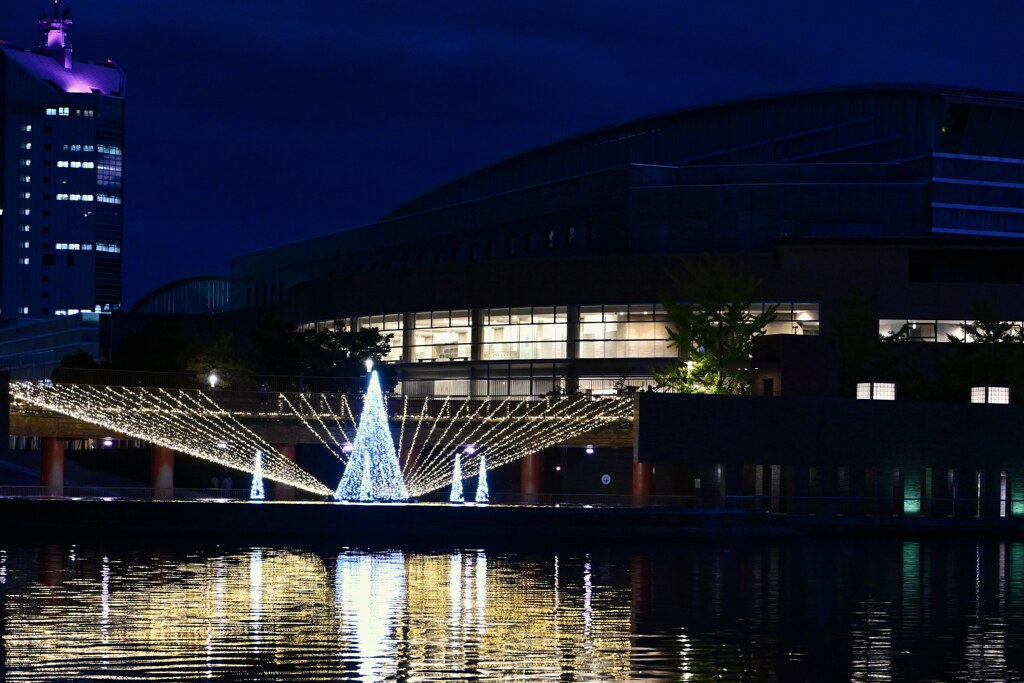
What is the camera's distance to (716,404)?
58781 mm

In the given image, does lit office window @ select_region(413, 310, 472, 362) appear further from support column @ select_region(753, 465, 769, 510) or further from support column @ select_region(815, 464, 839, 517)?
support column @ select_region(815, 464, 839, 517)

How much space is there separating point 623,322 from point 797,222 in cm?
1096

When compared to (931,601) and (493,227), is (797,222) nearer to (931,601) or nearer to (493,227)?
(493,227)

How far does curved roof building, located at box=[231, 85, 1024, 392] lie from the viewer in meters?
81.2

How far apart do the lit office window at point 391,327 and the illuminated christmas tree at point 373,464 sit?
135ft

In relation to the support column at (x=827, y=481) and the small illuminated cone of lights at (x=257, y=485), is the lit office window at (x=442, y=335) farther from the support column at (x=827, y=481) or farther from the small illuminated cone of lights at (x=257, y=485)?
the support column at (x=827, y=481)

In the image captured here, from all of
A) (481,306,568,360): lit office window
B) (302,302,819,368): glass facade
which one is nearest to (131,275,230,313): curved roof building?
(302,302,819,368): glass facade

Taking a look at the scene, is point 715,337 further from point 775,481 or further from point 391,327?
point 391,327

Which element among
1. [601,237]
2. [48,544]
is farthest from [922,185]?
[48,544]

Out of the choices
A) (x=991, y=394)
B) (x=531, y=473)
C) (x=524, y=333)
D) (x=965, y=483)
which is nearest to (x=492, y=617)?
(x=965, y=483)

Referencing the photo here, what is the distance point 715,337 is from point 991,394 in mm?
11313

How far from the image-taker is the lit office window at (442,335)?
88750mm

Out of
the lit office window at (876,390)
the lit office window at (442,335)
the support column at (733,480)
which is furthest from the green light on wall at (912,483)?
the lit office window at (442,335)

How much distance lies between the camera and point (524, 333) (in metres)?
86.4
